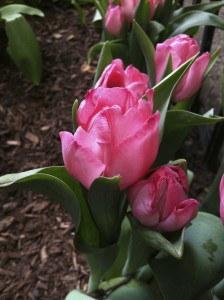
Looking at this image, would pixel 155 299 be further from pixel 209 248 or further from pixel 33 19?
pixel 33 19

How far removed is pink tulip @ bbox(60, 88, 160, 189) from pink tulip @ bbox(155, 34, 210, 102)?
0.18 meters

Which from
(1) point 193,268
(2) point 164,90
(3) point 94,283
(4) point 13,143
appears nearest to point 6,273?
(3) point 94,283

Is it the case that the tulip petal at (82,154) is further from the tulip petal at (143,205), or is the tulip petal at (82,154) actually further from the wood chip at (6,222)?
the wood chip at (6,222)

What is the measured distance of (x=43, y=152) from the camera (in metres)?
1.25

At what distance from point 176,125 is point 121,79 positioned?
0.11m

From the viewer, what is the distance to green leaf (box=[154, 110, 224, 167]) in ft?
1.83

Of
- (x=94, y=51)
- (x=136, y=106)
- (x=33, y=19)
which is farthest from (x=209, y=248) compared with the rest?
(x=33, y=19)

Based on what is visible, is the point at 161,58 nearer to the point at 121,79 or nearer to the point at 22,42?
the point at 121,79

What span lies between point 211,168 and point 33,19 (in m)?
0.92

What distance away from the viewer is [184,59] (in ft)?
2.05

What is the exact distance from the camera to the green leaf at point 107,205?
478mm


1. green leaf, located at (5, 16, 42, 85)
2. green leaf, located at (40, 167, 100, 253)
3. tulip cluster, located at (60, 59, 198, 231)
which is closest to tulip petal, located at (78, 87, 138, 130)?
tulip cluster, located at (60, 59, 198, 231)

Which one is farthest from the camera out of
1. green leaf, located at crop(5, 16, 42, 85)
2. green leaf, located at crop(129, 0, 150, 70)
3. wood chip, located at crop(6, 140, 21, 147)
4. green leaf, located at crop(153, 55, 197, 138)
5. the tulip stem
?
green leaf, located at crop(5, 16, 42, 85)

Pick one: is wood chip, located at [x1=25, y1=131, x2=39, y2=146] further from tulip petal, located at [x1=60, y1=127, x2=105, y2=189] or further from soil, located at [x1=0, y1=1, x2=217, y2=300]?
tulip petal, located at [x1=60, y1=127, x2=105, y2=189]
